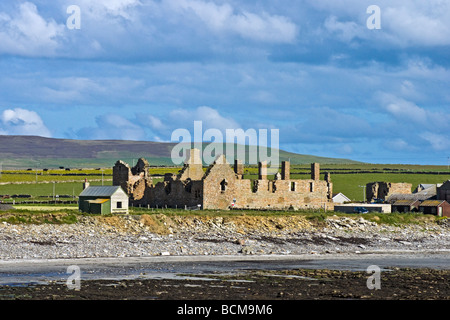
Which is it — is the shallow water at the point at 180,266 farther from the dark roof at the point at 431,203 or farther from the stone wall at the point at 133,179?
the stone wall at the point at 133,179

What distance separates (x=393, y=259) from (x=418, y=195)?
102 feet

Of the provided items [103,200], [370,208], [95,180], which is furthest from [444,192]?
[95,180]

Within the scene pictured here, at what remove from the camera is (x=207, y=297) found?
28125 mm

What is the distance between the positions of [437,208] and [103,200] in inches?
1217

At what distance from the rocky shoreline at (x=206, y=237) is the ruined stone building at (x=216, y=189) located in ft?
36.4

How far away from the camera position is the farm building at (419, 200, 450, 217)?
225 ft

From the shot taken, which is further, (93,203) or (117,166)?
(117,166)

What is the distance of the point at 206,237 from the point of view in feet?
159

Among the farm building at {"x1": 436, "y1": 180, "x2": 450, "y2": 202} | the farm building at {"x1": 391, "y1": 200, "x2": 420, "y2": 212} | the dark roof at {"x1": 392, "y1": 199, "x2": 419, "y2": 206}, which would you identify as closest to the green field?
the farm building at {"x1": 436, "y1": 180, "x2": 450, "y2": 202}

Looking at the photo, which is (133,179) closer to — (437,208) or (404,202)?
(404,202)

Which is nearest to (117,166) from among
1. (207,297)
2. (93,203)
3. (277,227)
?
(93,203)

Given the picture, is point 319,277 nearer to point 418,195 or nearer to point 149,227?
point 149,227

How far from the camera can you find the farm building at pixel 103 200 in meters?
54.2

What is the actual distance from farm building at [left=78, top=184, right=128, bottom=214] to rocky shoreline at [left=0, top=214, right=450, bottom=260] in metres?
4.40
